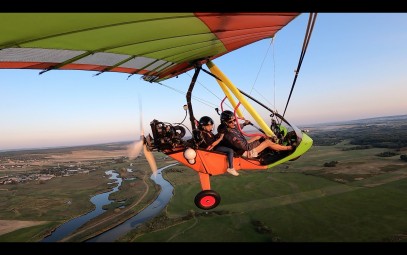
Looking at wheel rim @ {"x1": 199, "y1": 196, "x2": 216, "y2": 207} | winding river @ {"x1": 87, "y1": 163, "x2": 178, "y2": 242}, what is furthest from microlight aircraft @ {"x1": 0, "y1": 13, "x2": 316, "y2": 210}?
winding river @ {"x1": 87, "y1": 163, "x2": 178, "y2": 242}

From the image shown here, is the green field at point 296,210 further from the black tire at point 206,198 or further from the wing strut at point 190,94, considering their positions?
the wing strut at point 190,94

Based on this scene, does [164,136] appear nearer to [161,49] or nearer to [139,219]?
[161,49]

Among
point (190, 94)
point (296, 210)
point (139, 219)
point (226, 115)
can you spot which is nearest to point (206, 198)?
point (226, 115)

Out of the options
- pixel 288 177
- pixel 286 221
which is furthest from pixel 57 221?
pixel 288 177

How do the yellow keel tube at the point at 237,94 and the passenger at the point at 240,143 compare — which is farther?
the yellow keel tube at the point at 237,94

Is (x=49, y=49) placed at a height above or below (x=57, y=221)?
above

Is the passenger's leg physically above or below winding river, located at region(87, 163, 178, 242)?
above

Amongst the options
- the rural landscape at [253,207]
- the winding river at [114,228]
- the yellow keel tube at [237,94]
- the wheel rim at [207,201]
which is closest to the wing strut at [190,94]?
the yellow keel tube at [237,94]

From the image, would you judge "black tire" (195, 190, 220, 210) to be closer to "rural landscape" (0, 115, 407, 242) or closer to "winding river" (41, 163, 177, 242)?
"rural landscape" (0, 115, 407, 242)
